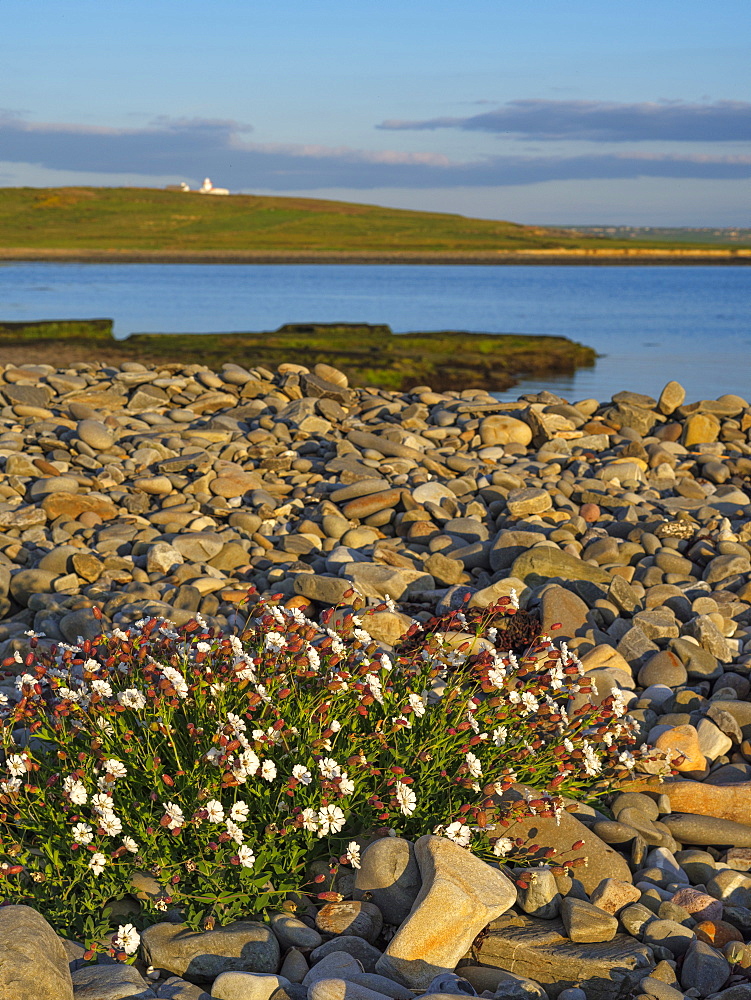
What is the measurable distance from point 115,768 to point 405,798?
108 centimetres

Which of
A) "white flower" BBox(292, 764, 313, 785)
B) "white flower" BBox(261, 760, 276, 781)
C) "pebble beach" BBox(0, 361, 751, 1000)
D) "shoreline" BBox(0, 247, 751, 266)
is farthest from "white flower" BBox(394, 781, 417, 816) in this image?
"shoreline" BBox(0, 247, 751, 266)

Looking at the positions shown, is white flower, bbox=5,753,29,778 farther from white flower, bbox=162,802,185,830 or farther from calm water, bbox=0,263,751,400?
calm water, bbox=0,263,751,400

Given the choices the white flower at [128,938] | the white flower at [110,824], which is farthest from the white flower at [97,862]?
the white flower at [128,938]

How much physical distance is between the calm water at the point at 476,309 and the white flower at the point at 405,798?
659 inches

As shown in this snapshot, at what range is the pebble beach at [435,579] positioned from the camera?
3.40 meters

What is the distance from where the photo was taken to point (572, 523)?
8617 millimetres

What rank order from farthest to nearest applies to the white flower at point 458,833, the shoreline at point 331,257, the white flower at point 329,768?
the shoreline at point 331,257, the white flower at point 458,833, the white flower at point 329,768

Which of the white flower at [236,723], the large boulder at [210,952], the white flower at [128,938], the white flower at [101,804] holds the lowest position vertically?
the large boulder at [210,952]

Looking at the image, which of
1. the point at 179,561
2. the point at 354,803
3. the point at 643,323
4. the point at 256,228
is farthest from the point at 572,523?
the point at 256,228

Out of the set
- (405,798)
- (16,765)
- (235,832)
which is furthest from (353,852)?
(16,765)

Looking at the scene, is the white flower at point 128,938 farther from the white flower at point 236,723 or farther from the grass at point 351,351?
the grass at point 351,351

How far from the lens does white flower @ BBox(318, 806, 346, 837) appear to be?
3.42m

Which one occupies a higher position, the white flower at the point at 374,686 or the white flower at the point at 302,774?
the white flower at the point at 374,686

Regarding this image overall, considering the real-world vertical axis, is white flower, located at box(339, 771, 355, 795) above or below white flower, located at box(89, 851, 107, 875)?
above
